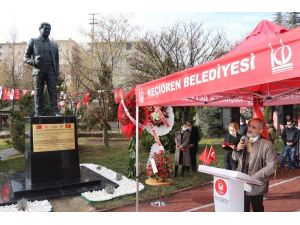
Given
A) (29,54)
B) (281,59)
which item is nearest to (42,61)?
(29,54)

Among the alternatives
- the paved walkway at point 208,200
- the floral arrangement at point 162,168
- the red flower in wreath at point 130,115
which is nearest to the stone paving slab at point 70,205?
the paved walkway at point 208,200

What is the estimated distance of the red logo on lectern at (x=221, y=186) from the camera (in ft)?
13.1

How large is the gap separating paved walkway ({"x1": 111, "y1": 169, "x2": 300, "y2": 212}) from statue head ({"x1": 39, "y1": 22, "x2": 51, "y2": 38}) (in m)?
5.27

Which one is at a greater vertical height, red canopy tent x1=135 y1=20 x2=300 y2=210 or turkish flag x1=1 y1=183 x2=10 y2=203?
red canopy tent x1=135 y1=20 x2=300 y2=210

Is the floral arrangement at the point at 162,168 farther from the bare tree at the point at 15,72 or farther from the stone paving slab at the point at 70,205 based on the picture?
the bare tree at the point at 15,72

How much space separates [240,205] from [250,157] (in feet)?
2.10

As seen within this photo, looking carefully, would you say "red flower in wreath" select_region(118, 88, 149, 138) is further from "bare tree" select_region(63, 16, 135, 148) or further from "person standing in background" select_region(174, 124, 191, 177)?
"bare tree" select_region(63, 16, 135, 148)

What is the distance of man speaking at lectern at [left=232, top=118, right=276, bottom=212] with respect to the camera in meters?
3.77

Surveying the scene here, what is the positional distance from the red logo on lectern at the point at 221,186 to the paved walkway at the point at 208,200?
7.94ft

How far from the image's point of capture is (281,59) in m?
2.94

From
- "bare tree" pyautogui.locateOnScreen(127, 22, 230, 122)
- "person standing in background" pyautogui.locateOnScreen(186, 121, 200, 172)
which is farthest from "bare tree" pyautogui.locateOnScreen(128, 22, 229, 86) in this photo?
"person standing in background" pyautogui.locateOnScreen(186, 121, 200, 172)

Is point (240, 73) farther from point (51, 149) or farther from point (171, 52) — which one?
point (171, 52)

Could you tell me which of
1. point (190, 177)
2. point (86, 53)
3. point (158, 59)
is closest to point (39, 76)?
point (190, 177)

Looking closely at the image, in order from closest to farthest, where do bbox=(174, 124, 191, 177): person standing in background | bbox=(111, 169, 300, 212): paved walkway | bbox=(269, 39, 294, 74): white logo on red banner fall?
bbox=(269, 39, 294, 74): white logo on red banner < bbox=(111, 169, 300, 212): paved walkway < bbox=(174, 124, 191, 177): person standing in background
